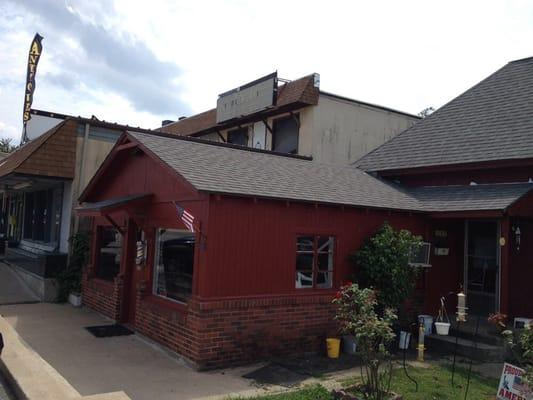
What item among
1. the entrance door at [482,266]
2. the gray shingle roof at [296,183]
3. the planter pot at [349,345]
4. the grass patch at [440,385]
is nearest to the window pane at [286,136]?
the gray shingle roof at [296,183]

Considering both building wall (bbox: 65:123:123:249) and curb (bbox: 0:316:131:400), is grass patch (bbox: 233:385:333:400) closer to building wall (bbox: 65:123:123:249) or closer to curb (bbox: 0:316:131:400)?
curb (bbox: 0:316:131:400)

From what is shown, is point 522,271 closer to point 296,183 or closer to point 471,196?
point 471,196

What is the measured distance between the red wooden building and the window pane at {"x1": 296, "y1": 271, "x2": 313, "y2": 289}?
0.09 feet

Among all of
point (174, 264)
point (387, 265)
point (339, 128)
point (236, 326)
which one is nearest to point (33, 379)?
point (236, 326)

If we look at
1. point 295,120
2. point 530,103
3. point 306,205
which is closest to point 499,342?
point 306,205

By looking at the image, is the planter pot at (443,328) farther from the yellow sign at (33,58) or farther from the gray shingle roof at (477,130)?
the yellow sign at (33,58)

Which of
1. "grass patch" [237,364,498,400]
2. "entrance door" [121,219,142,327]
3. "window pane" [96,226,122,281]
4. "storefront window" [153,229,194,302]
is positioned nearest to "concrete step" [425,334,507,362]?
"grass patch" [237,364,498,400]

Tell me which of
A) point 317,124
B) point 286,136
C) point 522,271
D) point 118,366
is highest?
point 317,124

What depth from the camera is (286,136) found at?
59.8 feet

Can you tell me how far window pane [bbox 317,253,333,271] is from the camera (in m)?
9.83

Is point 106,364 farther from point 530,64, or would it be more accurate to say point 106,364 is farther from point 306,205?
point 530,64

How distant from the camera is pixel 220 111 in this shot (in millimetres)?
20359

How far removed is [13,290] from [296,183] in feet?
31.5

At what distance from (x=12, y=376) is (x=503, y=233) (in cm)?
904
